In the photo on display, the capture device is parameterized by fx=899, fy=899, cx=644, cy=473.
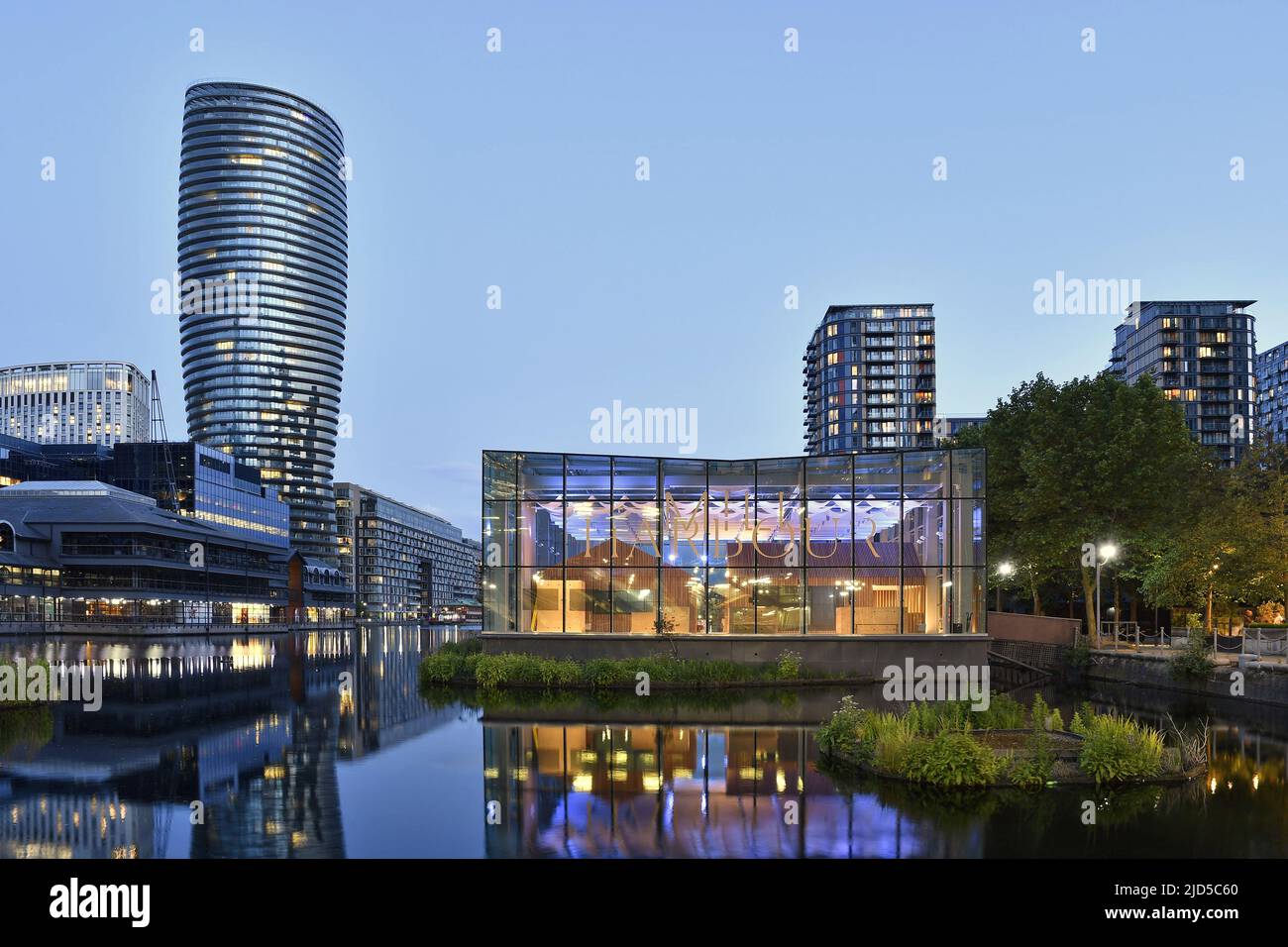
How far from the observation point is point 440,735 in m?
24.3

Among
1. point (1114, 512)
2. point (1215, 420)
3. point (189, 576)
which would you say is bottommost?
point (189, 576)

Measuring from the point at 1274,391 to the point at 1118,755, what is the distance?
208489 mm

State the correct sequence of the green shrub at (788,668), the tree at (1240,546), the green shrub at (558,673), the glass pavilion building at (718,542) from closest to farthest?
1. the green shrub at (558,673)
2. the green shrub at (788,668)
3. the glass pavilion building at (718,542)
4. the tree at (1240,546)

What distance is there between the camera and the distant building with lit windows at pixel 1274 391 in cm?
18025

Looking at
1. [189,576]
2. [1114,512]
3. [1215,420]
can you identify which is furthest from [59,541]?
[1215,420]

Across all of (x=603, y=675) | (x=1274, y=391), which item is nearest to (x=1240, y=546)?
(x=603, y=675)

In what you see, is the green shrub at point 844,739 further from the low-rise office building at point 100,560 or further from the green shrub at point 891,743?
the low-rise office building at point 100,560

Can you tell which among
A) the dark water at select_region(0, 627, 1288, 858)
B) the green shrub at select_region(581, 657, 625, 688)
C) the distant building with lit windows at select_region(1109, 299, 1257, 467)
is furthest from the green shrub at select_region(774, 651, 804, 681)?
the distant building with lit windows at select_region(1109, 299, 1257, 467)

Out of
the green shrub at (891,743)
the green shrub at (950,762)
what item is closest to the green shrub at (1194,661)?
the green shrub at (891,743)

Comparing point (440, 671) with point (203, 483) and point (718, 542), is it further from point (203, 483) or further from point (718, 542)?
point (203, 483)

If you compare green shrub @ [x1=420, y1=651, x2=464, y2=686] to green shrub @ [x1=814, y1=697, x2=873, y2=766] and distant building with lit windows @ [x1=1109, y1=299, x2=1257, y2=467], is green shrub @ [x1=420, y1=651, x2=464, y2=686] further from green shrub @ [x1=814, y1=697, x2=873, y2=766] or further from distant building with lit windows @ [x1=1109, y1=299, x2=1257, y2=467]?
distant building with lit windows @ [x1=1109, y1=299, x2=1257, y2=467]

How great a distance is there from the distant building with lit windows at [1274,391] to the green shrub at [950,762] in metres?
194
